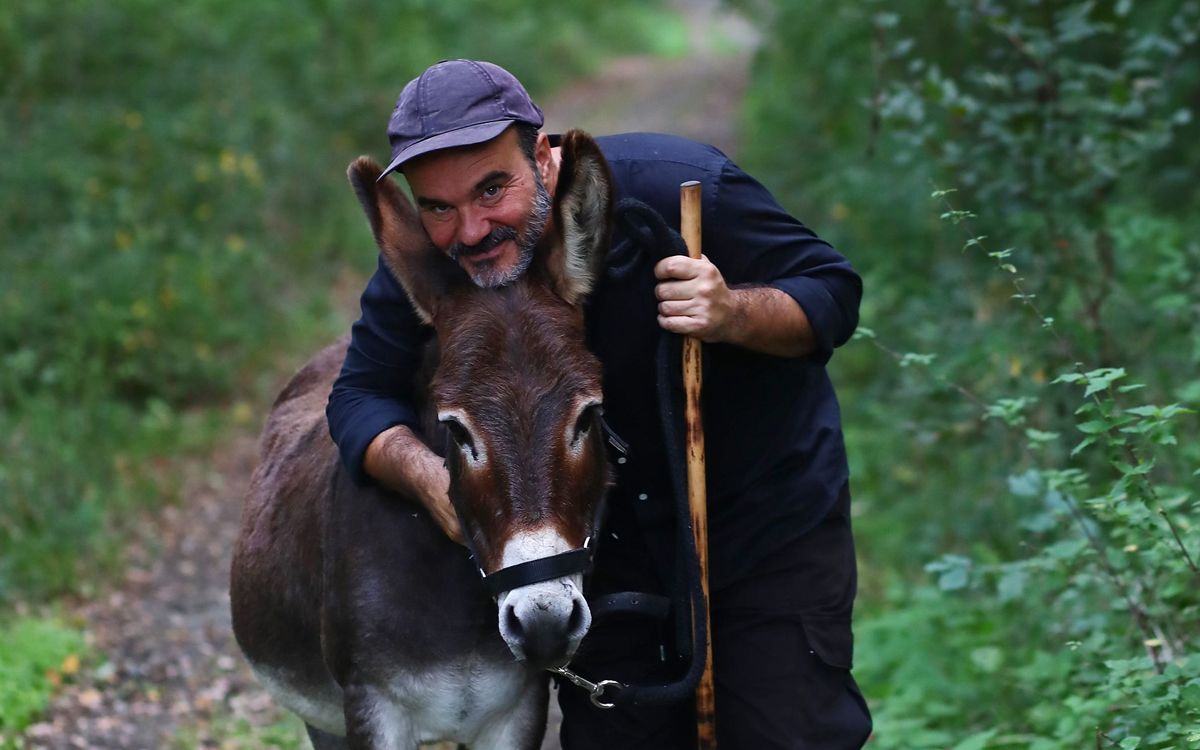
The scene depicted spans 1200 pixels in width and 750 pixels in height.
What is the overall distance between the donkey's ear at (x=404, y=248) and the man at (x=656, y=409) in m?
0.04

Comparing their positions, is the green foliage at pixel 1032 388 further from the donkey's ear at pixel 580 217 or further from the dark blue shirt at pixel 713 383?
the donkey's ear at pixel 580 217

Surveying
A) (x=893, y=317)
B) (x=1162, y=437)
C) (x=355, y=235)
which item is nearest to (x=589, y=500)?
(x=1162, y=437)

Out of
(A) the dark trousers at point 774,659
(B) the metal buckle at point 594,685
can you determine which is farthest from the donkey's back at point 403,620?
(A) the dark trousers at point 774,659

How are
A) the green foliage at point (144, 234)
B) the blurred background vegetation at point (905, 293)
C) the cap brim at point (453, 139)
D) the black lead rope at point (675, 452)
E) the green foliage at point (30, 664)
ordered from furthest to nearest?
the green foliage at point (144, 234) < the green foliage at point (30, 664) < the blurred background vegetation at point (905, 293) < the black lead rope at point (675, 452) < the cap brim at point (453, 139)

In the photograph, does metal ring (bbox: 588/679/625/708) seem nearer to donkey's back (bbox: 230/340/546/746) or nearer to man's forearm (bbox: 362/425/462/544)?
donkey's back (bbox: 230/340/546/746)

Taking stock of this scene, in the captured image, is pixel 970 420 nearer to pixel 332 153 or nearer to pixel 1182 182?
pixel 1182 182

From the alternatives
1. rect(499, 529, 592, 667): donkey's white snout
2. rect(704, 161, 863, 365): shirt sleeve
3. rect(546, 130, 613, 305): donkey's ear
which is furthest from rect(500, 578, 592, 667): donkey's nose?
rect(704, 161, 863, 365): shirt sleeve

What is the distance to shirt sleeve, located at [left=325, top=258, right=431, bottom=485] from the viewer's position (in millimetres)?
3248

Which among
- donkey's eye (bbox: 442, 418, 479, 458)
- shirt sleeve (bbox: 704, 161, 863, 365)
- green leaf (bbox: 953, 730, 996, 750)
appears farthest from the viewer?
green leaf (bbox: 953, 730, 996, 750)

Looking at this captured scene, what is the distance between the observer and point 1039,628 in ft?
17.2

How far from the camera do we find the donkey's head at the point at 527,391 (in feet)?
8.82

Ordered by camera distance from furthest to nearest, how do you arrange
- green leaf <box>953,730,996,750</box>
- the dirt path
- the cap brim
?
the dirt path, green leaf <box>953,730,996,750</box>, the cap brim

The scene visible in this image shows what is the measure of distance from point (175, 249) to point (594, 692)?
7353mm

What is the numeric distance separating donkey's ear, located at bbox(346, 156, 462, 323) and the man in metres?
0.04
